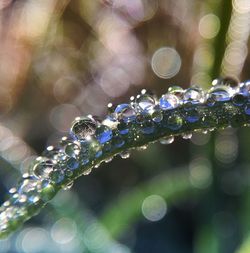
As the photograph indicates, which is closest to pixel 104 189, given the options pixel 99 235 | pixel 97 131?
pixel 99 235

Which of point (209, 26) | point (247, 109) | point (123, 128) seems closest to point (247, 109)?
point (247, 109)

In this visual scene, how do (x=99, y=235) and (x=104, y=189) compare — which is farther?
(x=104, y=189)

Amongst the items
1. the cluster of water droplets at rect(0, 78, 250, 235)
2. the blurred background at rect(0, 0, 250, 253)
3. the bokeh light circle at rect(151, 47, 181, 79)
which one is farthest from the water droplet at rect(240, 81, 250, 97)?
the bokeh light circle at rect(151, 47, 181, 79)

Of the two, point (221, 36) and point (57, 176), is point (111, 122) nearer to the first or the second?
point (57, 176)

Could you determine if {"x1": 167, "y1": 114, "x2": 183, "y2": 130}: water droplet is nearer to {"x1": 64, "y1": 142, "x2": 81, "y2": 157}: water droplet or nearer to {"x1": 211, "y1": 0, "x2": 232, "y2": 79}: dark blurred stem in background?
{"x1": 64, "y1": 142, "x2": 81, "y2": 157}: water droplet

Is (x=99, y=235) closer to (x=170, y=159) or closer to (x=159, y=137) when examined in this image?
(x=170, y=159)

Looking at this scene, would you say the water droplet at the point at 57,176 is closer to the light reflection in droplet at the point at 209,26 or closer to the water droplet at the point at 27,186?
the water droplet at the point at 27,186
